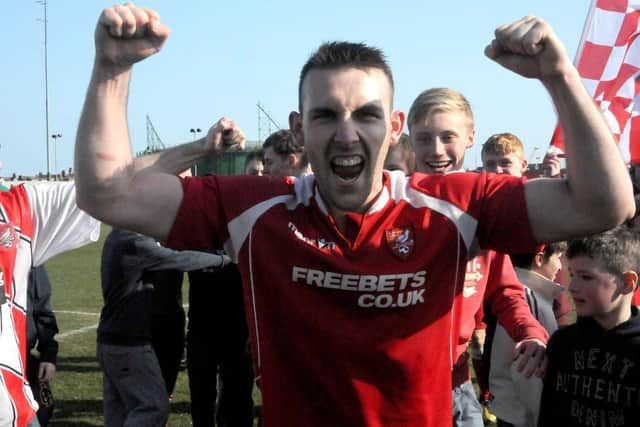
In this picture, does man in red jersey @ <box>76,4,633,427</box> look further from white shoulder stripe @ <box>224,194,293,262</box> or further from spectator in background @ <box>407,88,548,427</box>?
spectator in background @ <box>407,88,548,427</box>

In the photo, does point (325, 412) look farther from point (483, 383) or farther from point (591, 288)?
point (483, 383)

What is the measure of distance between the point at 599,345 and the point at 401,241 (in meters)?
1.27

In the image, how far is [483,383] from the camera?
14.0 ft

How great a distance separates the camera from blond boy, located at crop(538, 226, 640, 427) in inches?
112

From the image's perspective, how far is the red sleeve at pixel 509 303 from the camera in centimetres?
300

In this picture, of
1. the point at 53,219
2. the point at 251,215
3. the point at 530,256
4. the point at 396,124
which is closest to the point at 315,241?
the point at 251,215

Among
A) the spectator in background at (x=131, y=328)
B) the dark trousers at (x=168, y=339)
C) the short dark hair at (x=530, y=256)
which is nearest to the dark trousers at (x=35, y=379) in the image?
the spectator in background at (x=131, y=328)

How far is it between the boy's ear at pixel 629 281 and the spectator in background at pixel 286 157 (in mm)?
2848

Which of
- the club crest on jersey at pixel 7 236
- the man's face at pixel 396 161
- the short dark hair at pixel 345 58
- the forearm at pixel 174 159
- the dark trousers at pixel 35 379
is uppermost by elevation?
the short dark hair at pixel 345 58

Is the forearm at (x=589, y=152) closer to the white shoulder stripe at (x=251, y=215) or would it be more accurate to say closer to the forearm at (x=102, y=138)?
the white shoulder stripe at (x=251, y=215)

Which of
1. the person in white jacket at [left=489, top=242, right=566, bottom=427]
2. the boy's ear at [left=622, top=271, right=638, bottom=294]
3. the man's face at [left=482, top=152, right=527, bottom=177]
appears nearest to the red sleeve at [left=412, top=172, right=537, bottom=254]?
the boy's ear at [left=622, top=271, right=638, bottom=294]

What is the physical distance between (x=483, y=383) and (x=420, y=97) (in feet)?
5.64

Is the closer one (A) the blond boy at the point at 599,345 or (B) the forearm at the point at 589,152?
(B) the forearm at the point at 589,152

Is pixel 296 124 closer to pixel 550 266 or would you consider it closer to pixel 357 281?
pixel 357 281
